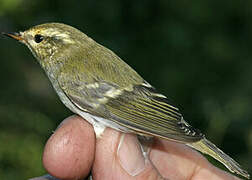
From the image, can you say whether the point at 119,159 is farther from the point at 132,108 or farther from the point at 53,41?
the point at 53,41

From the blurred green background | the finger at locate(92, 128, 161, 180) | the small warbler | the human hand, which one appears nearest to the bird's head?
the small warbler

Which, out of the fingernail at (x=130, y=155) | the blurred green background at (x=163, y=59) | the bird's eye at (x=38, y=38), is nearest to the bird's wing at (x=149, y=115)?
the fingernail at (x=130, y=155)

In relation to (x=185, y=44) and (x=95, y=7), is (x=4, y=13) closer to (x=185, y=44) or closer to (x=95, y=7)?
(x=95, y=7)

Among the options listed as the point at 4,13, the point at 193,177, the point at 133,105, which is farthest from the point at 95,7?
the point at 193,177

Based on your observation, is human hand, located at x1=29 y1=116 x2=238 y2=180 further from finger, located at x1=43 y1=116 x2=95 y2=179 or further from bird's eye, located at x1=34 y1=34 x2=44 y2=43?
bird's eye, located at x1=34 y1=34 x2=44 y2=43

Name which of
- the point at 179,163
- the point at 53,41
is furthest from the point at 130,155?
the point at 53,41

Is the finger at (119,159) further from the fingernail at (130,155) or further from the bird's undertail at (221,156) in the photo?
the bird's undertail at (221,156)
